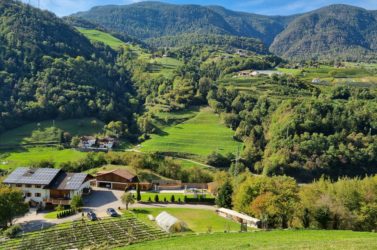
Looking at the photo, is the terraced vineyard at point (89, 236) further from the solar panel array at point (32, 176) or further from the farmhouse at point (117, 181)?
the farmhouse at point (117, 181)

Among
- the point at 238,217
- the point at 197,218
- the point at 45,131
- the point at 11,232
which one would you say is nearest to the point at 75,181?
the point at 11,232

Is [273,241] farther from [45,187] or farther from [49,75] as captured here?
[49,75]

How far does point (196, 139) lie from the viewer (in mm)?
110938

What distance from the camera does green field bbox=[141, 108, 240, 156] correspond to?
105 m

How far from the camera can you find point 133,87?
167 m

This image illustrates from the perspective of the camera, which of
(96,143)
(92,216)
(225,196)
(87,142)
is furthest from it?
(96,143)

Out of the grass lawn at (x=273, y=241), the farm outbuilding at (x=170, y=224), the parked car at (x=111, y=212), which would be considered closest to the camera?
the grass lawn at (x=273, y=241)

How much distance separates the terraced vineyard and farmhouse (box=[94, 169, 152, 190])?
1799 centimetres

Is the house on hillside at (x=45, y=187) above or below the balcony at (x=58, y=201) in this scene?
above

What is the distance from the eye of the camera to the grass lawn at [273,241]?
29.3 m

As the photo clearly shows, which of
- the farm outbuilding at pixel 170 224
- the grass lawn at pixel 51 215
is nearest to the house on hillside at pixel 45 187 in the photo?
the grass lawn at pixel 51 215

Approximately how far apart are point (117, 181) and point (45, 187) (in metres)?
11.6

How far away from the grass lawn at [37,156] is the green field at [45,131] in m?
6.32

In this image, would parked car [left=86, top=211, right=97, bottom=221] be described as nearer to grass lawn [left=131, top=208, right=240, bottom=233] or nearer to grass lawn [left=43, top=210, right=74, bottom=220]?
grass lawn [left=43, top=210, right=74, bottom=220]
